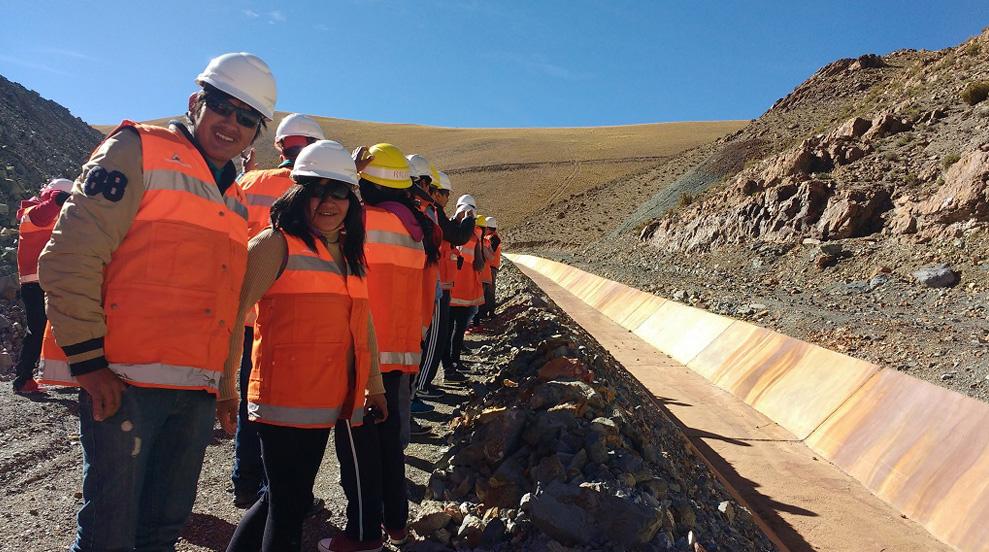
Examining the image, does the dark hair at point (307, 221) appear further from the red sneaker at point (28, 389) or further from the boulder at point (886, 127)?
the boulder at point (886, 127)

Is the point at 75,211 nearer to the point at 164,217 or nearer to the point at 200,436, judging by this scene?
the point at 164,217

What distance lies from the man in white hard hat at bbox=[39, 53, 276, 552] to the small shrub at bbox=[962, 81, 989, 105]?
820 inches

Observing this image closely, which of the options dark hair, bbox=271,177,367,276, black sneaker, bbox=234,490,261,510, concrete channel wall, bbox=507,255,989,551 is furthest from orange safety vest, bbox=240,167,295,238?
concrete channel wall, bbox=507,255,989,551

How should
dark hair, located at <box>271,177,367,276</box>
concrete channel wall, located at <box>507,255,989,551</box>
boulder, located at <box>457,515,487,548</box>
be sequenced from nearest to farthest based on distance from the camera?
dark hair, located at <box>271,177,367,276</box>, boulder, located at <box>457,515,487,548</box>, concrete channel wall, located at <box>507,255,989,551</box>

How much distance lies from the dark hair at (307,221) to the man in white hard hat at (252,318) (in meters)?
0.82

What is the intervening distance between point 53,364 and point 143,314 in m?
0.33

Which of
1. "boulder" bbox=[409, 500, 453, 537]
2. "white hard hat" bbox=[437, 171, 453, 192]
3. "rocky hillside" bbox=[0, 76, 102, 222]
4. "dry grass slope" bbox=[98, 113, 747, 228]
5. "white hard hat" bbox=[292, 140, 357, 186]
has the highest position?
"dry grass slope" bbox=[98, 113, 747, 228]

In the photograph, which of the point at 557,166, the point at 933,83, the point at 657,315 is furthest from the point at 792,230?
the point at 557,166

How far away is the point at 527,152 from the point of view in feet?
323

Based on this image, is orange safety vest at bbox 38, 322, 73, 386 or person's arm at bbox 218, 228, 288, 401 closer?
orange safety vest at bbox 38, 322, 73, 386

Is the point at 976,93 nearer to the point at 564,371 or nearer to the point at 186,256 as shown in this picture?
the point at 564,371

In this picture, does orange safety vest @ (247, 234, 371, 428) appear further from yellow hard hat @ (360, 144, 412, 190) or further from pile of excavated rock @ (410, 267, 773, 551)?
pile of excavated rock @ (410, 267, 773, 551)

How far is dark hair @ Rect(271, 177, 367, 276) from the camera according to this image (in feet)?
9.16

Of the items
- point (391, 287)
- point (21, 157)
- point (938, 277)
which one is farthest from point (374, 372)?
point (21, 157)
